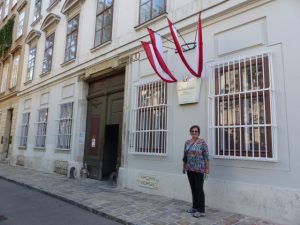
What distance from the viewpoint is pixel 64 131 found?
1111cm

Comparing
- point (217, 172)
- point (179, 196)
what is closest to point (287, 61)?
point (217, 172)

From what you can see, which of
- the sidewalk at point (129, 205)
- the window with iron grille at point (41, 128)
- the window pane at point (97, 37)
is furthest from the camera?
the window with iron grille at point (41, 128)

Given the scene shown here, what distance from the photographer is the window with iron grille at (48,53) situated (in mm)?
13250

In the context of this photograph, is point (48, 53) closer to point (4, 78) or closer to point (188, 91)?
point (4, 78)

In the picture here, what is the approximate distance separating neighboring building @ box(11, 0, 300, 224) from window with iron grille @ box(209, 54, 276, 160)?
0.06 feet

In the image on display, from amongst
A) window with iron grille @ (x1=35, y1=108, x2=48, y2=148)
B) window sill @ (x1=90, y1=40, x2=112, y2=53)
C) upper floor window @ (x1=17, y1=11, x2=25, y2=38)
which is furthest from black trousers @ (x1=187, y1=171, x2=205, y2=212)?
upper floor window @ (x1=17, y1=11, x2=25, y2=38)

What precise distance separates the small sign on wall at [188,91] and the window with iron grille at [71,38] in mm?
6002

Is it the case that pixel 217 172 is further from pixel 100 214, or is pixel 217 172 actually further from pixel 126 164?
pixel 126 164

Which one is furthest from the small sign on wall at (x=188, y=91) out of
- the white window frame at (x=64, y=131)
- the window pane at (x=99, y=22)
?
the white window frame at (x=64, y=131)

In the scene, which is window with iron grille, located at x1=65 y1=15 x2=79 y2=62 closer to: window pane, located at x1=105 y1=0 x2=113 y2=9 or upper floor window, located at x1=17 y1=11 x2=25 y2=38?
window pane, located at x1=105 y1=0 x2=113 y2=9

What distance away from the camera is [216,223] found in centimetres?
478

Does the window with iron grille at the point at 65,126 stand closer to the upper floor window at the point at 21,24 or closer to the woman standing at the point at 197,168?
the woman standing at the point at 197,168

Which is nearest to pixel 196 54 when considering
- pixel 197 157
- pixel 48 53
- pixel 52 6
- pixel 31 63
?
pixel 197 157

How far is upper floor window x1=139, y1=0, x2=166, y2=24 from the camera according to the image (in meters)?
7.92
